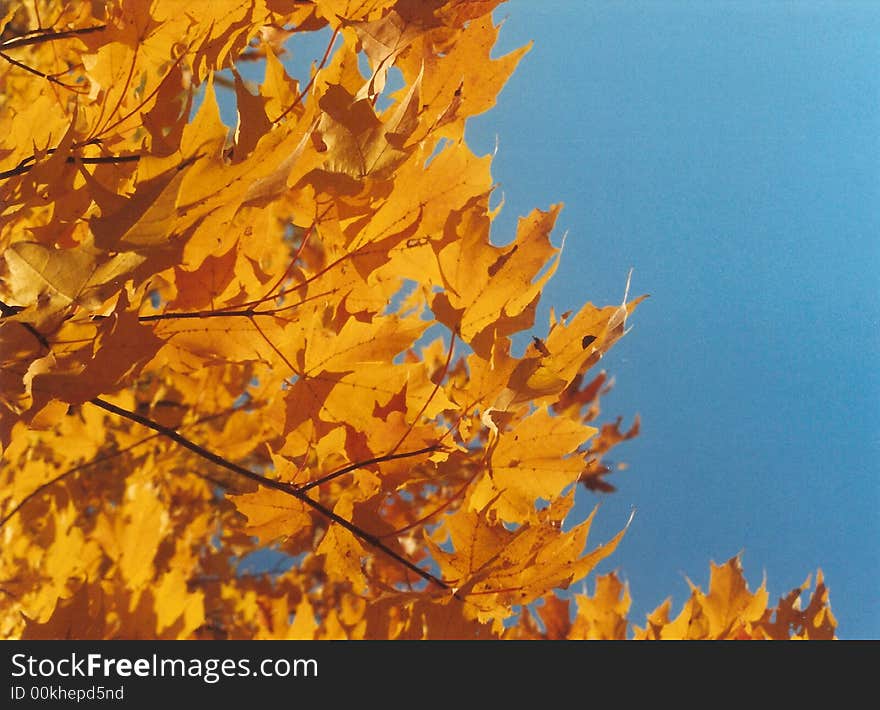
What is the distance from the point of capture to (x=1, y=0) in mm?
629

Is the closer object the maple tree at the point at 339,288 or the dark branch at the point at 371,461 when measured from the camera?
the maple tree at the point at 339,288

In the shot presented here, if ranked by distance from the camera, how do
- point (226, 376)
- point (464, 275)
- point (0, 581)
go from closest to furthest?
point (464, 275), point (0, 581), point (226, 376)

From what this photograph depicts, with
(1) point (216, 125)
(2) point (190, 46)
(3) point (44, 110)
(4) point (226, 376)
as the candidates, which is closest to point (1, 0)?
(3) point (44, 110)

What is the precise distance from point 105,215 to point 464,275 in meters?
0.25

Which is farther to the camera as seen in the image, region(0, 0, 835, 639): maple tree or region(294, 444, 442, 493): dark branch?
region(294, 444, 442, 493): dark branch

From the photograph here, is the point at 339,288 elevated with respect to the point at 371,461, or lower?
elevated

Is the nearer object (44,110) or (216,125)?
(216,125)

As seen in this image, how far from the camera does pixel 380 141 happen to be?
45 cm
